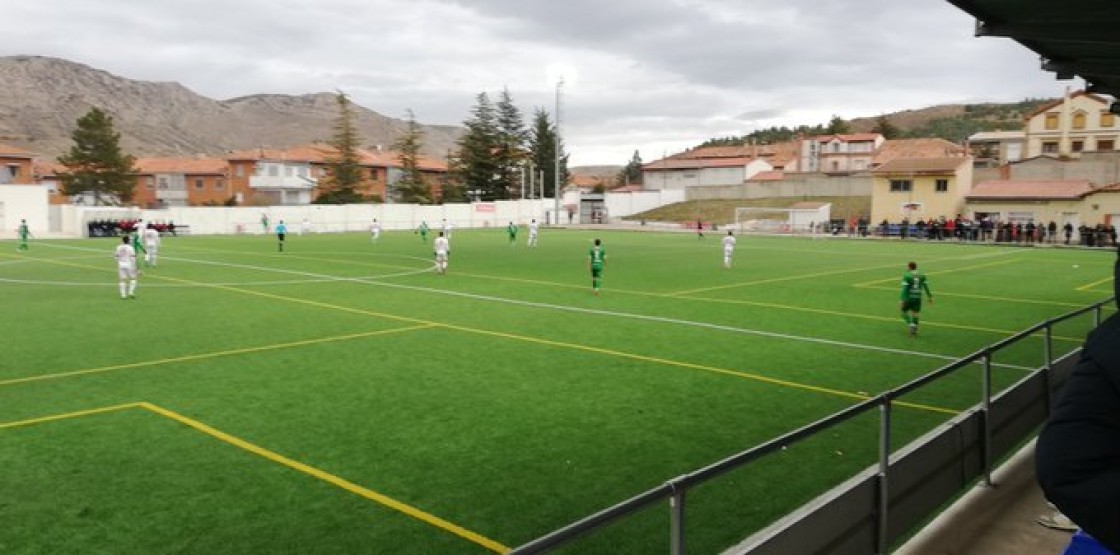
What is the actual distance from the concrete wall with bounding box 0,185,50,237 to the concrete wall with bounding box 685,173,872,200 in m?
69.9

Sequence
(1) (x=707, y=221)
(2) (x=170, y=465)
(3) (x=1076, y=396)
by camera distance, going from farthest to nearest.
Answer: (1) (x=707, y=221) → (2) (x=170, y=465) → (3) (x=1076, y=396)

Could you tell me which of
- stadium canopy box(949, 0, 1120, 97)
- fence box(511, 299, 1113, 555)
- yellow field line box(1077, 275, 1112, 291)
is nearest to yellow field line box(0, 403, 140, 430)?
fence box(511, 299, 1113, 555)

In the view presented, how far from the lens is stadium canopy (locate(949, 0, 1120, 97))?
9156 mm

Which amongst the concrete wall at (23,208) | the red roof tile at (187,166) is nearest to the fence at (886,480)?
the concrete wall at (23,208)

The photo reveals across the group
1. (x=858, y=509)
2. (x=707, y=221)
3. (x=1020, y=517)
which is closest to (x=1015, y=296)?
Result: (x=1020, y=517)

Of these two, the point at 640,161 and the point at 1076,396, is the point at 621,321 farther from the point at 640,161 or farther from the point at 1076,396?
the point at 640,161

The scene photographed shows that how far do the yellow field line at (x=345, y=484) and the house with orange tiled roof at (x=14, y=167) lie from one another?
8605 centimetres

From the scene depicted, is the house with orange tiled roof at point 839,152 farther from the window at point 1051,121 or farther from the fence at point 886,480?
the fence at point 886,480

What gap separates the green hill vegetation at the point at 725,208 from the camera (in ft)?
276

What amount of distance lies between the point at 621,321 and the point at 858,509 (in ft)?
45.1

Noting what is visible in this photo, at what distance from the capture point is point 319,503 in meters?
7.68

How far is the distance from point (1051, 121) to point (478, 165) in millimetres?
71324

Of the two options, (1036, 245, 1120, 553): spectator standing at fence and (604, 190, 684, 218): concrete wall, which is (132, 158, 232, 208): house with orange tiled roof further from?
(1036, 245, 1120, 553): spectator standing at fence

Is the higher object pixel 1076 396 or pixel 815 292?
pixel 1076 396
